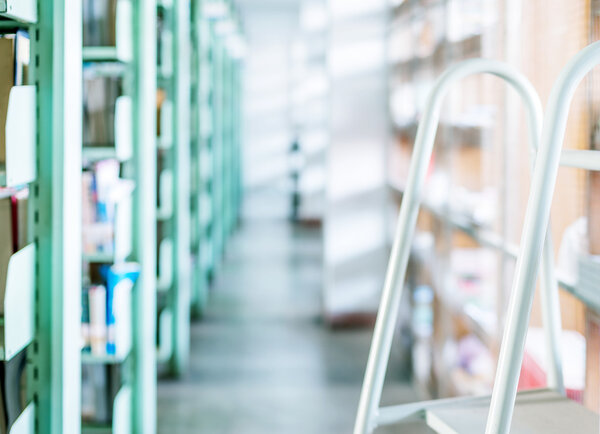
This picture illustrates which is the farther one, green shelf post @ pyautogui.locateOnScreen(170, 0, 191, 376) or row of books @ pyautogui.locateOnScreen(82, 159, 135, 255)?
green shelf post @ pyautogui.locateOnScreen(170, 0, 191, 376)

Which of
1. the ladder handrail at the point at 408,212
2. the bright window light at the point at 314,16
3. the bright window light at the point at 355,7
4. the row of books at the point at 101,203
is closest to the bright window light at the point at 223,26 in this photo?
the bright window light at the point at 314,16

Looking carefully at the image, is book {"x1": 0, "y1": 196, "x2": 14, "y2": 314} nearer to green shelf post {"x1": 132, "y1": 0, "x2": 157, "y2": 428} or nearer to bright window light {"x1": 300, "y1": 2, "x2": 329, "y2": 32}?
green shelf post {"x1": 132, "y1": 0, "x2": 157, "y2": 428}

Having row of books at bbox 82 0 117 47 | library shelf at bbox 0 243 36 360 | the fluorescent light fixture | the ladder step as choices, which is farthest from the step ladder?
the fluorescent light fixture

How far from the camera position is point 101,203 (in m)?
2.73

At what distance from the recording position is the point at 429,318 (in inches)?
138

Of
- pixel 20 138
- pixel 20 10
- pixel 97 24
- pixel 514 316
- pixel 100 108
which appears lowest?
pixel 514 316

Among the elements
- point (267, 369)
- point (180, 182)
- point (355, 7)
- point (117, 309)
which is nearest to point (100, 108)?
point (117, 309)

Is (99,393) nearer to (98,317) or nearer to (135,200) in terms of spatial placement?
(98,317)

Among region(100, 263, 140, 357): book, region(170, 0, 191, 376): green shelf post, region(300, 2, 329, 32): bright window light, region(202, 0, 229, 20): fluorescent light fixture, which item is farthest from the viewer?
region(300, 2, 329, 32): bright window light

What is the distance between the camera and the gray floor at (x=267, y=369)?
3096 millimetres

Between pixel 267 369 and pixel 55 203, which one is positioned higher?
pixel 55 203

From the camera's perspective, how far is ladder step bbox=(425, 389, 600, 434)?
1.21 metres

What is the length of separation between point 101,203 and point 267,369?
156 centimetres

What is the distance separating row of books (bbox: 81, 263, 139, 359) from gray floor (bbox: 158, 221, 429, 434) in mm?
549
